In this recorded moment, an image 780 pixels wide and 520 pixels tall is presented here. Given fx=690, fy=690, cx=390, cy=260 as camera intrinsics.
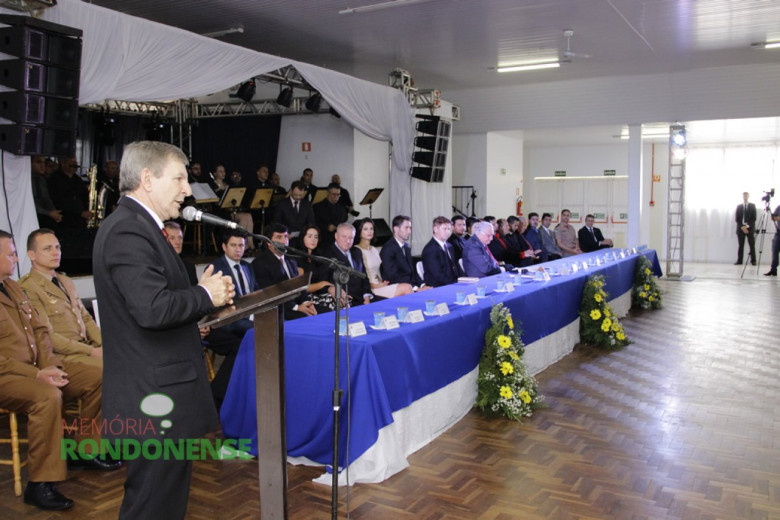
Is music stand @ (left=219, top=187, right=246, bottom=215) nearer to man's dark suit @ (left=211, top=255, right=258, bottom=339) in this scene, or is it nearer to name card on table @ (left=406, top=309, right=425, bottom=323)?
man's dark suit @ (left=211, top=255, right=258, bottom=339)

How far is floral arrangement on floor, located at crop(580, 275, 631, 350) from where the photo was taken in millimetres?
6641

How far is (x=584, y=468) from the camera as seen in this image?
3619 millimetres

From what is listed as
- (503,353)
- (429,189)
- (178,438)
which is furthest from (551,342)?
(429,189)

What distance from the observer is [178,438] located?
1927 millimetres

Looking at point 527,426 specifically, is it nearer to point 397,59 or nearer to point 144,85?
point 144,85

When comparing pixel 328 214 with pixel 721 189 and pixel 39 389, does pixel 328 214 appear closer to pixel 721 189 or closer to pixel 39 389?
pixel 39 389

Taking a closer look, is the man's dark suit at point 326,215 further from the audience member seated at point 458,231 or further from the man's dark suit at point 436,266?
the man's dark suit at point 436,266

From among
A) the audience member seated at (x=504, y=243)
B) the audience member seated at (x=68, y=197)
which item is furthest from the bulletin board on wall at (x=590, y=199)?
the audience member seated at (x=68, y=197)

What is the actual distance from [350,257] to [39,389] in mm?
2854

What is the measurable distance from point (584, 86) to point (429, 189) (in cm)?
450

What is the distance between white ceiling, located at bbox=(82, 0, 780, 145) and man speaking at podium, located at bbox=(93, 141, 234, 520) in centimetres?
443

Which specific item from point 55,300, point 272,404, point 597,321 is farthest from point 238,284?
point 597,321

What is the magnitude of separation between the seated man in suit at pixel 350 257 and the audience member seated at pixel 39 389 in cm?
197

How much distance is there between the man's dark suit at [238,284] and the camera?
4.66 m
